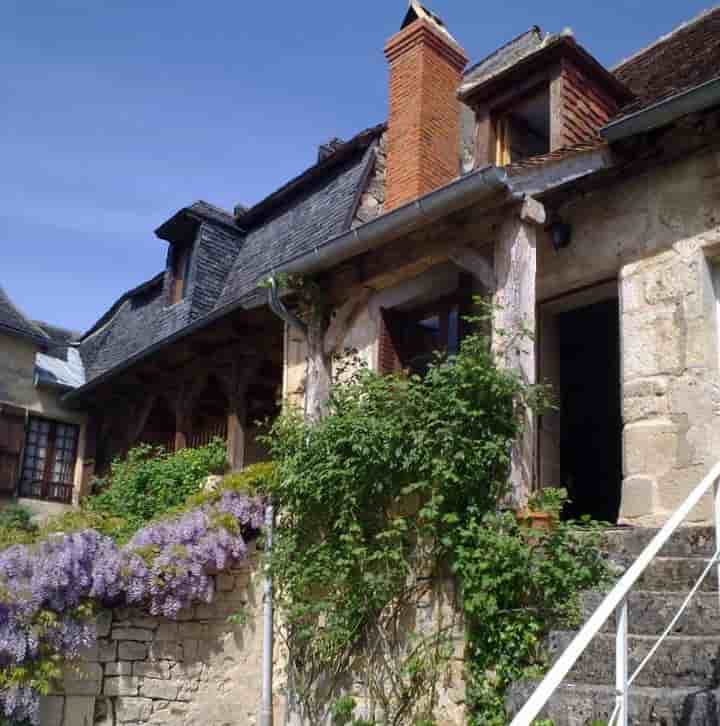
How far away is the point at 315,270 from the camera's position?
8.47m

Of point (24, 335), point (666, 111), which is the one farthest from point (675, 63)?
point (24, 335)

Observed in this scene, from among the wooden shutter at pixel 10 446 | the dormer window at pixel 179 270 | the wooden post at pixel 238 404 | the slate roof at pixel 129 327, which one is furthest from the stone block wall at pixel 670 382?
the wooden shutter at pixel 10 446

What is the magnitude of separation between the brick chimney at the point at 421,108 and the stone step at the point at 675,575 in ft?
18.4

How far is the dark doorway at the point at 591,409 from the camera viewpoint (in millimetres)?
9297

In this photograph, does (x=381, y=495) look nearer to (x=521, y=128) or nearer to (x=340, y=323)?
(x=340, y=323)

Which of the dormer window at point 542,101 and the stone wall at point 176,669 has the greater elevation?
the dormer window at point 542,101

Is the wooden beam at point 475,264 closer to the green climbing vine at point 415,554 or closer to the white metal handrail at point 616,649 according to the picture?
the green climbing vine at point 415,554

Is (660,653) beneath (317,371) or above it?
beneath

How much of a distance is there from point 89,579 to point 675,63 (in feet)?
21.5

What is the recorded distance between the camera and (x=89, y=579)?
766 cm

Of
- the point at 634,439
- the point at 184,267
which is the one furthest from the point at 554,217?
the point at 184,267

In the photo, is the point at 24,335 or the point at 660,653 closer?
the point at 660,653

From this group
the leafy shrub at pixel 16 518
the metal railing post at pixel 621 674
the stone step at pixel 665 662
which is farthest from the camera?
the leafy shrub at pixel 16 518

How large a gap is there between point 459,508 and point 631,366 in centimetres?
163
